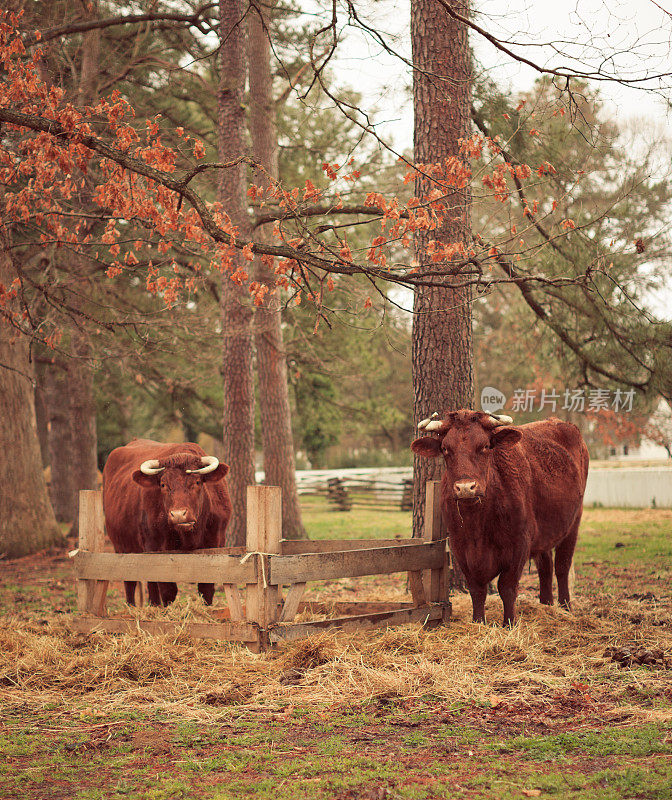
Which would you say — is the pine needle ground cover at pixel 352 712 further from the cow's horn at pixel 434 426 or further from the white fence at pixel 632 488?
the white fence at pixel 632 488

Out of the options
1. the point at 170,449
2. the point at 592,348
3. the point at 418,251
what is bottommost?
the point at 170,449

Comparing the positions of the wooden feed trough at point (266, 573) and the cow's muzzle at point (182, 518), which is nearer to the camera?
the wooden feed trough at point (266, 573)

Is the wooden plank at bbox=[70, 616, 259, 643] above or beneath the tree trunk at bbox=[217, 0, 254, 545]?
beneath

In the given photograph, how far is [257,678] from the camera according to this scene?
580cm

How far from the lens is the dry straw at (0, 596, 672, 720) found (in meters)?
5.45

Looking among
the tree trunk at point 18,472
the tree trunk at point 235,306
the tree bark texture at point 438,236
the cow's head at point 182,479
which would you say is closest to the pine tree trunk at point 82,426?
the tree trunk at point 18,472

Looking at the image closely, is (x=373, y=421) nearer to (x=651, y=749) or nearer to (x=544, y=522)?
(x=544, y=522)

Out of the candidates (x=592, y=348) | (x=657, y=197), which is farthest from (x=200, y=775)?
(x=657, y=197)

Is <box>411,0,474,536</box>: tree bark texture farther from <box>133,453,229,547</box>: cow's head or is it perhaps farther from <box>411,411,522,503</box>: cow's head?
<box>133,453,229,547</box>: cow's head

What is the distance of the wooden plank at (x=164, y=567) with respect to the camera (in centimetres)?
636

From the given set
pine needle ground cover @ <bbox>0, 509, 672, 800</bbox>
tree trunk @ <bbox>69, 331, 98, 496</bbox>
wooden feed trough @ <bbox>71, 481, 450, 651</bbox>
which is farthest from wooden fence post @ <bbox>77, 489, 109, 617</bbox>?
tree trunk @ <bbox>69, 331, 98, 496</bbox>

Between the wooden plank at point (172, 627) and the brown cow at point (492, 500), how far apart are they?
185 cm

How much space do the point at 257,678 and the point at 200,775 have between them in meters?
1.76

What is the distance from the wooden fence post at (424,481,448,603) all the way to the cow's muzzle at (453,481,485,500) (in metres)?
0.91
